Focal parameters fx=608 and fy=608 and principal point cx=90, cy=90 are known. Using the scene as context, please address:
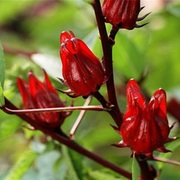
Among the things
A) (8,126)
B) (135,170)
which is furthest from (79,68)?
(8,126)

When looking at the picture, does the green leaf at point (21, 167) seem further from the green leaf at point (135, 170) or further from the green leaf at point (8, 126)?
the green leaf at point (135, 170)

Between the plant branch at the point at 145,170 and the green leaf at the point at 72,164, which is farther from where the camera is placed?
the green leaf at the point at 72,164

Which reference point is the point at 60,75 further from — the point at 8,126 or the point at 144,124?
the point at 144,124

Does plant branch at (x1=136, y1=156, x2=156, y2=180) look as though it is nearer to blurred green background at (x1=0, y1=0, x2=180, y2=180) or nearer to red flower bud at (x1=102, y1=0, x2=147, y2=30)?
blurred green background at (x1=0, y1=0, x2=180, y2=180)

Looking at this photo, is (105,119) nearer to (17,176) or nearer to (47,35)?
(47,35)

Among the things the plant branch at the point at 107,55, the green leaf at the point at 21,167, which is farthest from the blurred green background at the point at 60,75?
the plant branch at the point at 107,55

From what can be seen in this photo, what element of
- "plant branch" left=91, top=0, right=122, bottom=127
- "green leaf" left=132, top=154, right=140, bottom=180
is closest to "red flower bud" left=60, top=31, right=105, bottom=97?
"plant branch" left=91, top=0, right=122, bottom=127

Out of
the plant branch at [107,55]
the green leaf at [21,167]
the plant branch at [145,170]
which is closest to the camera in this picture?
the plant branch at [107,55]
